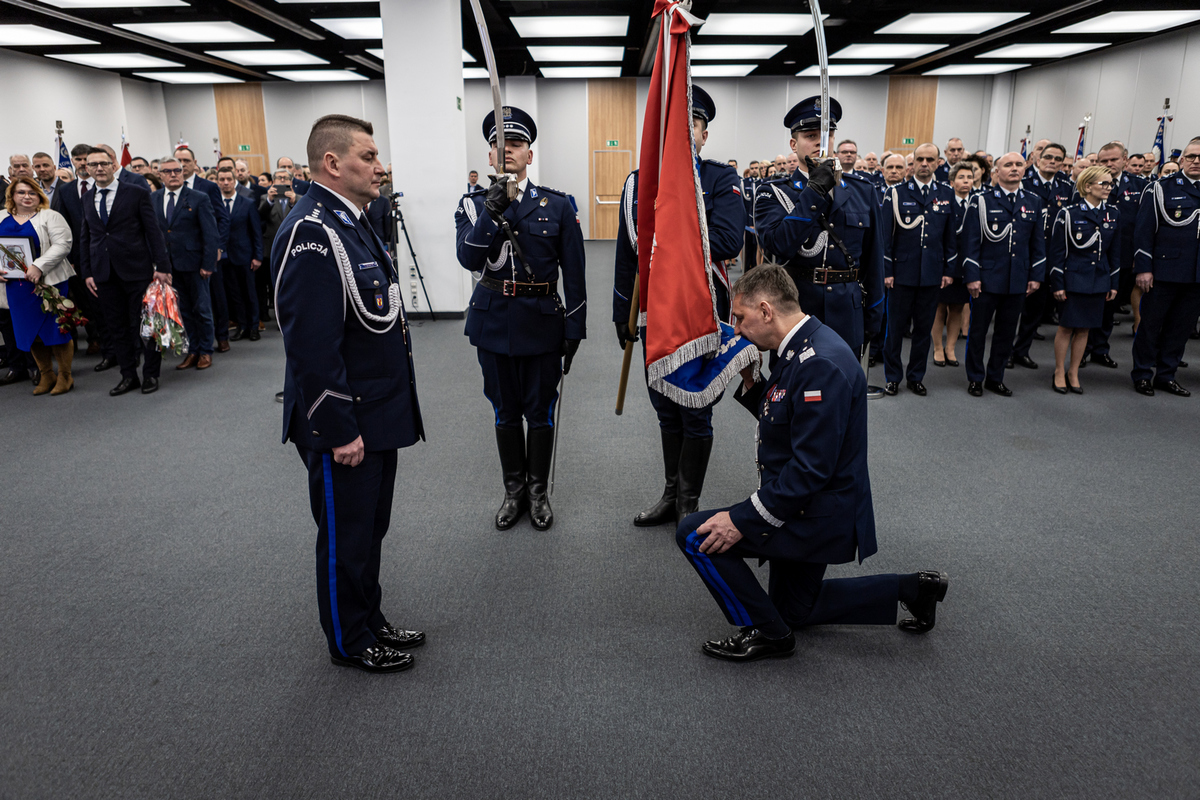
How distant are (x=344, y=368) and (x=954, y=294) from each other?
17.3 ft

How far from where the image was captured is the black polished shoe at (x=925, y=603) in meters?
2.27

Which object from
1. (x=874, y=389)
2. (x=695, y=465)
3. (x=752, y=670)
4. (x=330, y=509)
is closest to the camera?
(x=330, y=509)

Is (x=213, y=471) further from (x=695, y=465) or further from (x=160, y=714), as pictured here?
(x=695, y=465)

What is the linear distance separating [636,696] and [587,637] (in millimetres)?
334

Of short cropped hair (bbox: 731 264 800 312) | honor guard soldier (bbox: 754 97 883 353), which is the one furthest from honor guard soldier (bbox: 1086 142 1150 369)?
short cropped hair (bbox: 731 264 800 312)

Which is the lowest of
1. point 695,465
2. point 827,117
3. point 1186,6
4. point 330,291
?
point 695,465

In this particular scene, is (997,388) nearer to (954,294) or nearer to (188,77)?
(954,294)

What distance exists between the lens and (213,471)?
3848 millimetres

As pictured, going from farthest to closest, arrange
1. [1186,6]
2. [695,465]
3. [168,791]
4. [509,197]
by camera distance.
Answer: [1186,6] < [695,465] < [509,197] < [168,791]

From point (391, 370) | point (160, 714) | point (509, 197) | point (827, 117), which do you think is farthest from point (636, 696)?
point (827, 117)

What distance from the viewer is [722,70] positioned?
49.0ft

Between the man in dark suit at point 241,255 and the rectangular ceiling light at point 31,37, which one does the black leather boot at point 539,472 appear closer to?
the man in dark suit at point 241,255

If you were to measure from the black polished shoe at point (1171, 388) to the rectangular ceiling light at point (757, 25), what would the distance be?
282 inches

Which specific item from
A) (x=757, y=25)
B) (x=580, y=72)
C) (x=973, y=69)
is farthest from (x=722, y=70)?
(x=973, y=69)
